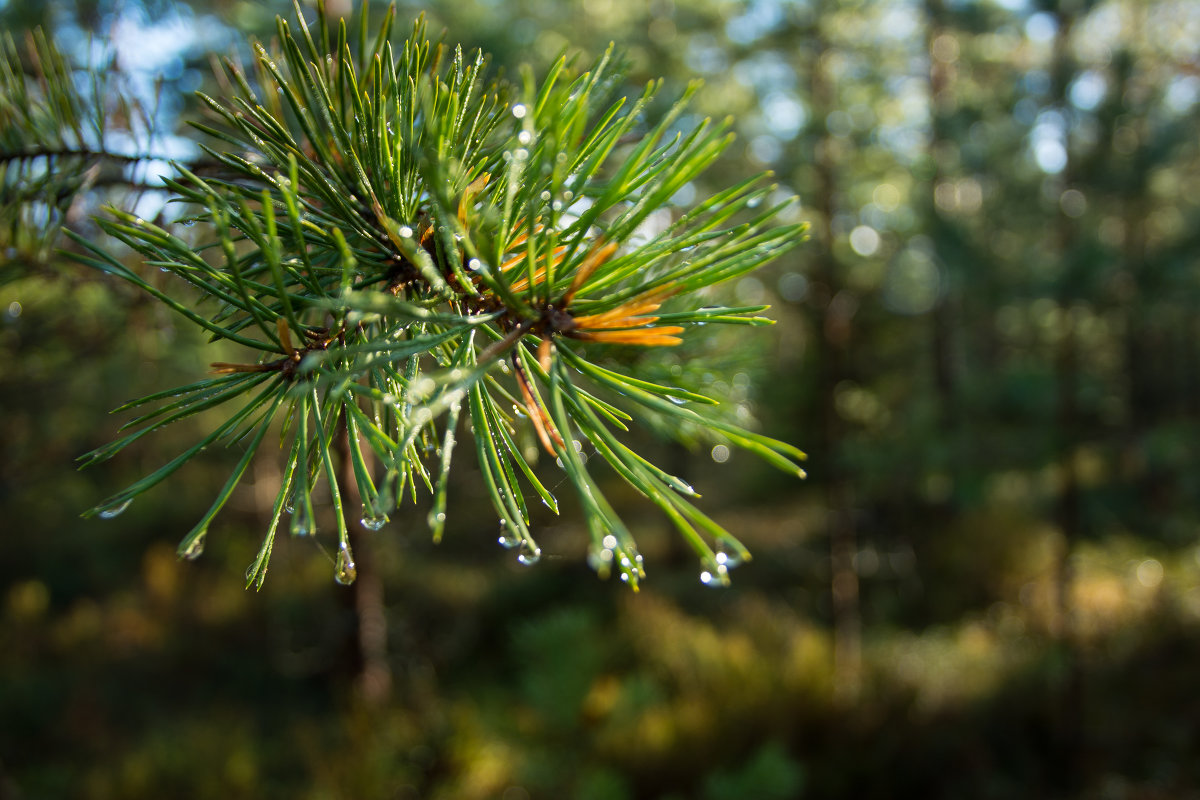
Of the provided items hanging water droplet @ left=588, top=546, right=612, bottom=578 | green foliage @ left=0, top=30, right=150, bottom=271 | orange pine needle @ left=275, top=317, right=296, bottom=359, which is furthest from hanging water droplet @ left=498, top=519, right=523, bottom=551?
green foliage @ left=0, top=30, right=150, bottom=271

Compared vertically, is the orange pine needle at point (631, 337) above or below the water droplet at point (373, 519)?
above

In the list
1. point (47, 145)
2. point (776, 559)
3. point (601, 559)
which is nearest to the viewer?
point (601, 559)

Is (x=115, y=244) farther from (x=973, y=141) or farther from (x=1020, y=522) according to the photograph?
(x=1020, y=522)

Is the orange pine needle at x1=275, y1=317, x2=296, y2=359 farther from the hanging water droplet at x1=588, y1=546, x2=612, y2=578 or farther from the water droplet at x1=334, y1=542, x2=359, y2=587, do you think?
the hanging water droplet at x1=588, y1=546, x2=612, y2=578

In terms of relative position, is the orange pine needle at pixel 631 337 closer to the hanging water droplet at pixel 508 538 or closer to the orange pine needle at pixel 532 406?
the orange pine needle at pixel 532 406

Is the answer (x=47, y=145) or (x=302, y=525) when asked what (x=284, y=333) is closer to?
(x=302, y=525)

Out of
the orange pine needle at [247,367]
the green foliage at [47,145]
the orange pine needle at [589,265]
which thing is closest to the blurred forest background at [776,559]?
the green foliage at [47,145]

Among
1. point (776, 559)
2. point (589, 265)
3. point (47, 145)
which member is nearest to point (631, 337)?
point (589, 265)
